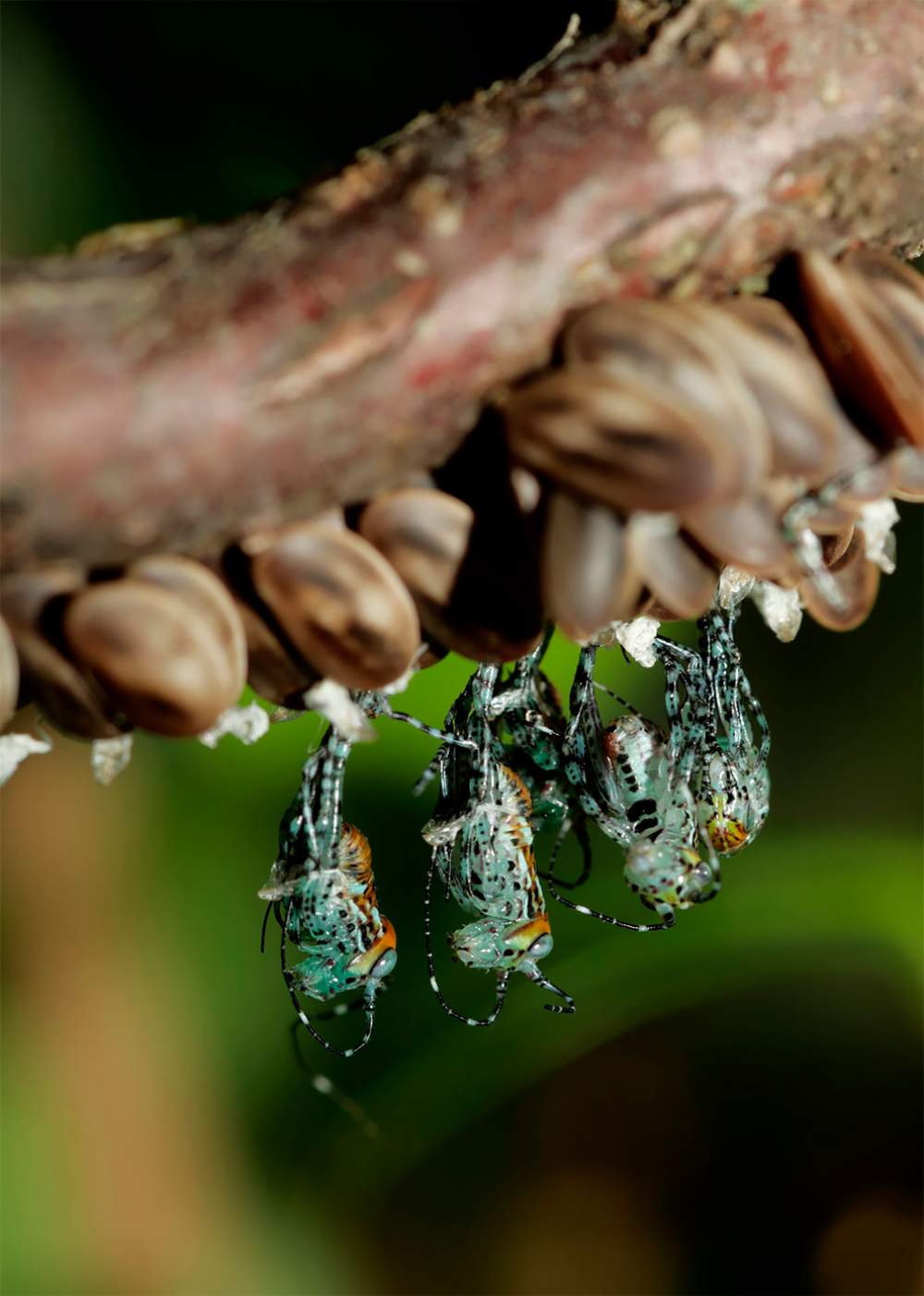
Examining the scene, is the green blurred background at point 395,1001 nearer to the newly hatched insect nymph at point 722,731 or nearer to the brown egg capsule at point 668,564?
the newly hatched insect nymph at point 722,731

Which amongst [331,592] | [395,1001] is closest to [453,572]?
[331,592]

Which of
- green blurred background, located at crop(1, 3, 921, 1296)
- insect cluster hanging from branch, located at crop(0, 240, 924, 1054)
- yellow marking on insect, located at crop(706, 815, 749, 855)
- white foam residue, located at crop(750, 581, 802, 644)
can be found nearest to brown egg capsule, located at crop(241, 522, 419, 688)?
insect cluster hanging from branch, located at crop(0, 240, 924, 1054)

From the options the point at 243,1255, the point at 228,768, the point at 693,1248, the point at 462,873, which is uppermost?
the point at 462,873

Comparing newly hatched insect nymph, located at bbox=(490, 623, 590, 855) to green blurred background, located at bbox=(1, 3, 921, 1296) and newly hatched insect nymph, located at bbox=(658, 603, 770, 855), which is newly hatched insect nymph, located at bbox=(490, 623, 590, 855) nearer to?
newly hatched insect nymph, located at bbox=(658, 603, 770, 855)

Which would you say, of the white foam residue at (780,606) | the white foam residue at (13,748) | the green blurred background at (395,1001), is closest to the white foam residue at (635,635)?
the white foam residue at (780,606)

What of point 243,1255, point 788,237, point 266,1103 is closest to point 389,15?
point 788,237

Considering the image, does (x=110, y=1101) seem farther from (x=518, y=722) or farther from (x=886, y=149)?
(x=886, y=149)
